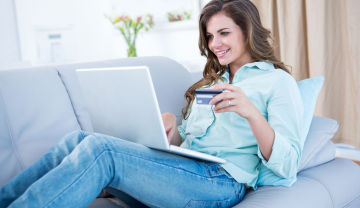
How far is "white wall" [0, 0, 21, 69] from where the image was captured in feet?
12.6

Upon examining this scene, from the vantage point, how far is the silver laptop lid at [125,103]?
3.12ft

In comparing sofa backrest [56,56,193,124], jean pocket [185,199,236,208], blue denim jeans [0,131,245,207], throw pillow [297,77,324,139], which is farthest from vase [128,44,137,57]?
jean pocket [185,199,236,208]

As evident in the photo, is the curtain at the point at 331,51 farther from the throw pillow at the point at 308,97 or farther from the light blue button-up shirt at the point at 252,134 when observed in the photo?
the light blue button-up shirt at the point at 252,134

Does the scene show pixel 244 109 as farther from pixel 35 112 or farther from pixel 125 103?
pixel 35 112

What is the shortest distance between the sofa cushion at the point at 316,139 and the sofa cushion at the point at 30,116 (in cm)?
89

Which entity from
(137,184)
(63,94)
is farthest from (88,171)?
(63,94)

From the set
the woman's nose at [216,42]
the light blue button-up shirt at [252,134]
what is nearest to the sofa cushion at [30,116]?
the light blue button-up shirt at [252,134]

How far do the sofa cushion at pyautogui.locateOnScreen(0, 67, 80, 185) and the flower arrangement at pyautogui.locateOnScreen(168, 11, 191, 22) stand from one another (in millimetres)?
2120

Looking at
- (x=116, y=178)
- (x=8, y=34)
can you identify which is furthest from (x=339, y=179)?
(x=8, y=34)

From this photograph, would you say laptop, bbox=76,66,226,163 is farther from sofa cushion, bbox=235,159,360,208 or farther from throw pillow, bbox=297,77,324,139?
throw pillow, bbox=297,77,324,139

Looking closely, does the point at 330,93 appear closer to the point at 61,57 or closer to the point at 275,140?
the point at 275,140

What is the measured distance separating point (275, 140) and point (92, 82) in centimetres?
59

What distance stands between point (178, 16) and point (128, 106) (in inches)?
99.7

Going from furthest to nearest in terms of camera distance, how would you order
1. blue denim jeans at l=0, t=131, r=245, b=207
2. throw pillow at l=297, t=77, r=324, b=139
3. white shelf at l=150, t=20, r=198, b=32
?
1. white shelf at l=150, t=20, r=198, b=32
2. throw pillow at l=297, t=77, r=324, b=139
3. blue denim jeans at l=0, t=131, r=245, b=207
